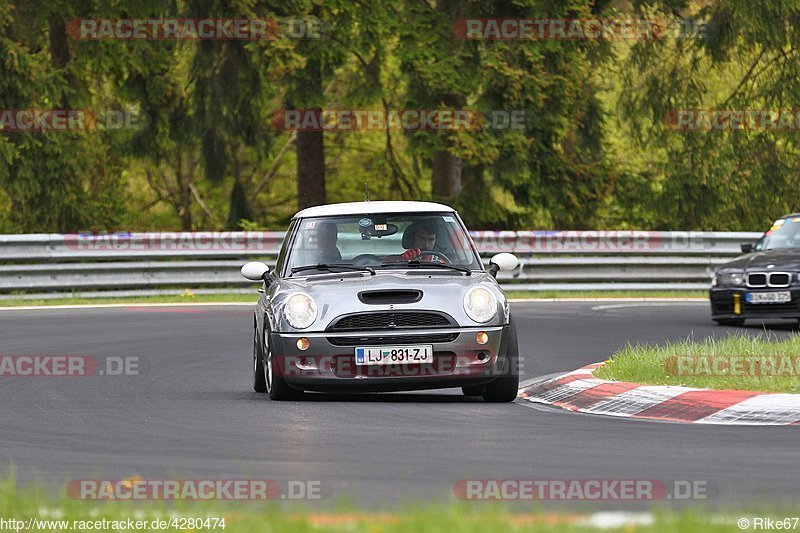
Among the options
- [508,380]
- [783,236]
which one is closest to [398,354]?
[508,380]

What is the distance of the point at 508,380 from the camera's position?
11.5 m

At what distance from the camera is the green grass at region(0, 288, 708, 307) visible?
80.0 ft

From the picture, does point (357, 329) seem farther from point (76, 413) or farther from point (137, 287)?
point (137, 287)

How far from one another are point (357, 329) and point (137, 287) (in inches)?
583

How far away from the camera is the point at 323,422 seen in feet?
33.6

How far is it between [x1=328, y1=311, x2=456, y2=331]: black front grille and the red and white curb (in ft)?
3.71

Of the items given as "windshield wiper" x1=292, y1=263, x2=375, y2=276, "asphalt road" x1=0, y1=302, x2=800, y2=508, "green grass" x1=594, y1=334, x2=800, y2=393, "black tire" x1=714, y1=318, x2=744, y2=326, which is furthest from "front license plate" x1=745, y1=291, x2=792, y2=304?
"windshield wiper" x1=292, y1=263, x2=375, y2=276

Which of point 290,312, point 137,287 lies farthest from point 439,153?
point 290,312

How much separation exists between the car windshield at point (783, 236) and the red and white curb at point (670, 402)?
9.29m

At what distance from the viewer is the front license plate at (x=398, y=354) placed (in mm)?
11203
